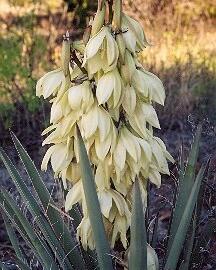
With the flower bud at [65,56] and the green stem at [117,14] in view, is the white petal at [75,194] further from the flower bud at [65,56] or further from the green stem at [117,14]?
the green stem at [117,14]

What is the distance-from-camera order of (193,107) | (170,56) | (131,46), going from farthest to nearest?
(170,56) < (193,107) < (131,46)

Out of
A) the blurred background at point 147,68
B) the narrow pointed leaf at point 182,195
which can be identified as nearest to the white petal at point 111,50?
the narrow pointed leaf at point 182,195

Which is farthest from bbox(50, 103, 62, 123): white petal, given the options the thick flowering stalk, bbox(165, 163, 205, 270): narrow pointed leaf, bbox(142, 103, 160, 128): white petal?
bbox(165, 163, 205, 270): narrow pointed leaf

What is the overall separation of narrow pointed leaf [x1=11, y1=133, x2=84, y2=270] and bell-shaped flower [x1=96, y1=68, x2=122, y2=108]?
420mm

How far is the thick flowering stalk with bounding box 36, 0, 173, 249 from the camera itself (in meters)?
1.60

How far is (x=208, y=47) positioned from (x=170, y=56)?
0.62 metres

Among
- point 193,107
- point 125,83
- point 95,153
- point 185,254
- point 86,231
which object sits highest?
point 125,83

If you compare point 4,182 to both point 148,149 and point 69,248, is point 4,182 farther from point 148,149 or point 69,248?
point 148,149

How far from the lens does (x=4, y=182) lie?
3857 millimetres

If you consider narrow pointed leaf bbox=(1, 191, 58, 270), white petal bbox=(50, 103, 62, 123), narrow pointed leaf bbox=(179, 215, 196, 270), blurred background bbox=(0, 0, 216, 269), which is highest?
white petal bbox=(50, 103, 62, 123)

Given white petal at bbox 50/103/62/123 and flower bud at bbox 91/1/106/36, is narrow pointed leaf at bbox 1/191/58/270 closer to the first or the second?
white petal at bbox 50/103/62/123

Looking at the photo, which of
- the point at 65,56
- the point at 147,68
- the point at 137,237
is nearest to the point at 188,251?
the point at 137,237

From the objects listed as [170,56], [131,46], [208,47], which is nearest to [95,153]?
[131,46]

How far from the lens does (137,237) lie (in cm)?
159
